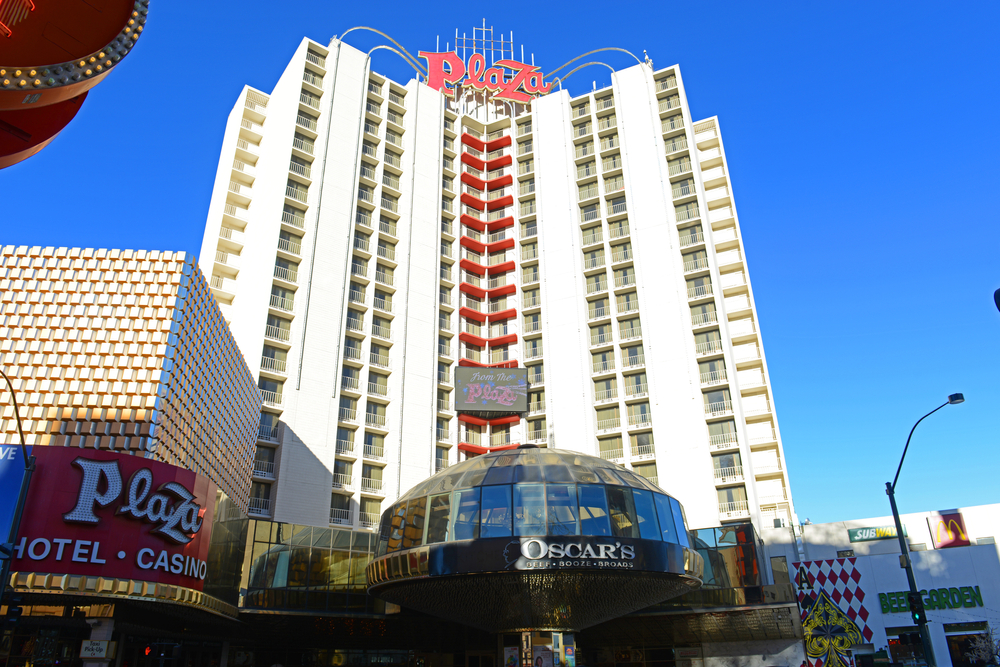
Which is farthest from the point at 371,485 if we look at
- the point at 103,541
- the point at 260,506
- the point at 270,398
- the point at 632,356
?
the point at 103,541

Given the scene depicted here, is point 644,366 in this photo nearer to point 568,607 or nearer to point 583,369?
point 583,369

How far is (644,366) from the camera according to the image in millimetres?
63750

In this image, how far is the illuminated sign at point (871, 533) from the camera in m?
52.2

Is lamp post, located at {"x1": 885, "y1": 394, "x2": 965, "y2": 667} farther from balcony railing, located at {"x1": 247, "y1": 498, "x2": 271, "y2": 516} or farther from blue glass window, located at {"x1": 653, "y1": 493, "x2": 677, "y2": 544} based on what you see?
balcony railing, located at {"x1": 247, "y1": 498, "x2": 271, "y2": 516}

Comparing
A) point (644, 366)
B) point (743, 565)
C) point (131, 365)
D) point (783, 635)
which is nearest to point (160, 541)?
point (131, 365)

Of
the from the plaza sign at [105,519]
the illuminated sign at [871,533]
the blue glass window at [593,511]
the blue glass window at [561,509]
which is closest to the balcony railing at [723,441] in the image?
the illuminated sign at [871,533]

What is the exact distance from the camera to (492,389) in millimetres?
64625

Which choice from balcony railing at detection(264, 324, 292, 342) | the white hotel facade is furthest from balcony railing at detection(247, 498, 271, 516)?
balcony railing at detection(264, 324, 292, 342)

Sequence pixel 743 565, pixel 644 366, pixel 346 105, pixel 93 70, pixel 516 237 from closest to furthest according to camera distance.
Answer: pixel 93 70 → pixel 743 565 → pixel 644 366 → pixel 346 105 → pixel 516 237

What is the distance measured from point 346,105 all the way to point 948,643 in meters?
68.9

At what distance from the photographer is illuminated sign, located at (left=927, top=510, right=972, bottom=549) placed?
4988 cm

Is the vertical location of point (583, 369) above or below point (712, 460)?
above

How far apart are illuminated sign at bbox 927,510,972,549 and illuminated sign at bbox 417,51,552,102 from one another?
61.0 m

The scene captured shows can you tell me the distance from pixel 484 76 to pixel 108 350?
6652 cm
